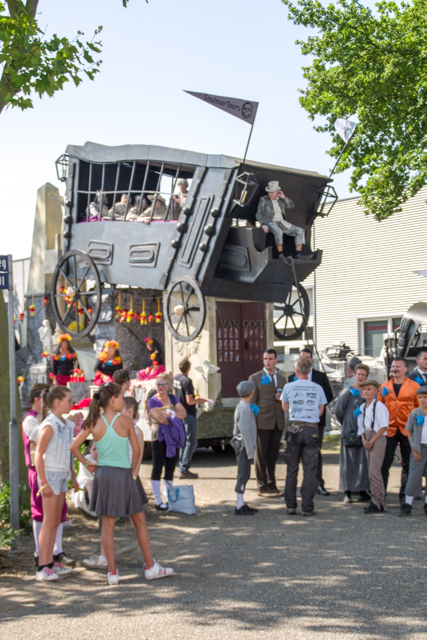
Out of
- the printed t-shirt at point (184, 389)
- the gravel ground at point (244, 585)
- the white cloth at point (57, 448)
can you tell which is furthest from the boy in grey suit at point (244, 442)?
the white cloth at point (57, 448)

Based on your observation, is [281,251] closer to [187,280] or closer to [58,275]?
[187,280]

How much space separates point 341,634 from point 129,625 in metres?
1.43

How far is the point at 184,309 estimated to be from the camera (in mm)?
13172

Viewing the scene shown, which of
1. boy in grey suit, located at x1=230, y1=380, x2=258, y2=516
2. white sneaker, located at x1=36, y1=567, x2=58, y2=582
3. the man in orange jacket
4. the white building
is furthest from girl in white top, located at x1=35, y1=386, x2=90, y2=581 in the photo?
the white building

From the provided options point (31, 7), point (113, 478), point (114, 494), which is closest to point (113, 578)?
point (114, 494)

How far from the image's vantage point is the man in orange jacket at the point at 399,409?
8711mm

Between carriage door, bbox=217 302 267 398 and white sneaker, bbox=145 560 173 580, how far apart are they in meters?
7.34

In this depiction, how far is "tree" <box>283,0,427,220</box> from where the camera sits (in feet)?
51.3

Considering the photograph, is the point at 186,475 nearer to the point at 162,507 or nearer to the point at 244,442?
the point at 162,507

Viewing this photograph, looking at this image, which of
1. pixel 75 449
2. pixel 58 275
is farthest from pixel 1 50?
pixel 58 275

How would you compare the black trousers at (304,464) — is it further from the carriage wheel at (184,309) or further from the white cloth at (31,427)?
the carriage wheel at (184,309)

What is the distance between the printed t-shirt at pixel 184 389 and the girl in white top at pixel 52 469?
4541 mm

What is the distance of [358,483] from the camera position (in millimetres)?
8922

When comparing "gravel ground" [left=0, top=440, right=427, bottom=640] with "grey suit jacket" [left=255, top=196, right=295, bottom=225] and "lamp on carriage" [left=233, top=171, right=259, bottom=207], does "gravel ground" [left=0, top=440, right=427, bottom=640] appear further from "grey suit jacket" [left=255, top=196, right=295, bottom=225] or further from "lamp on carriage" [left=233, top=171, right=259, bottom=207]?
"grey suit jacket" [left=255, top=196, right=295, bottom=225]
